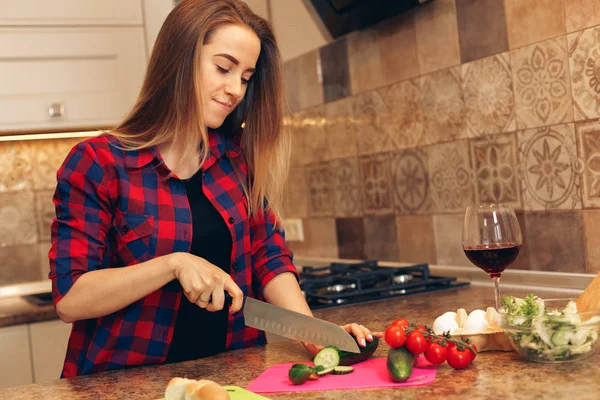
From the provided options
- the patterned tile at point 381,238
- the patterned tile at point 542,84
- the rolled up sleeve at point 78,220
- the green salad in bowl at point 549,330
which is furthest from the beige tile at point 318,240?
the green salad in bowl at point 549,330

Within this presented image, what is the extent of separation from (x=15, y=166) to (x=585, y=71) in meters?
2.19

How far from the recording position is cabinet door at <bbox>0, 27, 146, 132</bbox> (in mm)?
2488

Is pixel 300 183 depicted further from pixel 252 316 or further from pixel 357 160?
pixel 252 316

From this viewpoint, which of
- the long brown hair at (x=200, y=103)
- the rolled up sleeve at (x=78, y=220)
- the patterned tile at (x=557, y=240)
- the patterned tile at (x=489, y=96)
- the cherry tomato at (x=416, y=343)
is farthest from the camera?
the patterned tile at (x=489, y=96)

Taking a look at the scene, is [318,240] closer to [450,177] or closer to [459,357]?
[450,177]

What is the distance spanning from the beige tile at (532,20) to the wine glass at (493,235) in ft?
2.17

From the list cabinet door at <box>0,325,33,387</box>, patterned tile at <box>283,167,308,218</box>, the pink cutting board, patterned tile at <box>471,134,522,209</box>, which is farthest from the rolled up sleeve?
patterned tile at <box>283,167,308,218</box>

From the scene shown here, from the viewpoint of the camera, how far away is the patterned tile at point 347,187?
2477mm

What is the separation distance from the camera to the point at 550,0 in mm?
1678

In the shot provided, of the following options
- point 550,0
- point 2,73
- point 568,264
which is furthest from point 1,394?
point 2,73

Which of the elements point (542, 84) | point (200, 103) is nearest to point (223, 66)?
point (200, 103)

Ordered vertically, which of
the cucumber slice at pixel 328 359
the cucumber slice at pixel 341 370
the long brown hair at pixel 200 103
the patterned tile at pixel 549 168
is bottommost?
the cucumber slice at pixel 341 370

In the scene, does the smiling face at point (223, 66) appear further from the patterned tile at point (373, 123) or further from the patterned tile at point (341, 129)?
the patterned tile at point (341, 129)

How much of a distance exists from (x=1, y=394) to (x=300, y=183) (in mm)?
1750
